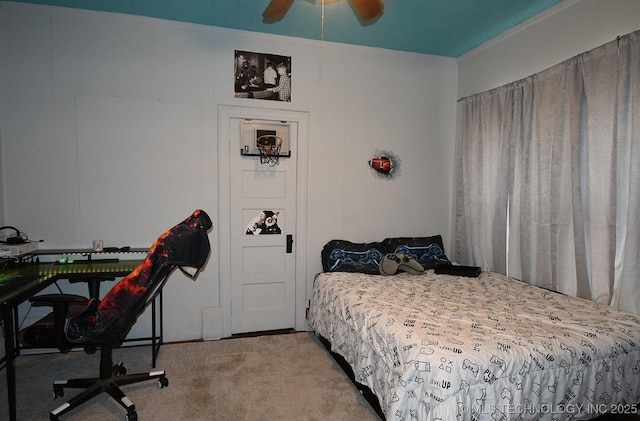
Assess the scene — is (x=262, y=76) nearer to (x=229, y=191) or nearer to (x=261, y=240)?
(x=229, y=191)

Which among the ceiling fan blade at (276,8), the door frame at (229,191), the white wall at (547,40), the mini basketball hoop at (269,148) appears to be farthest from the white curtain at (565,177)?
the ceiling fan blade at (276,8)

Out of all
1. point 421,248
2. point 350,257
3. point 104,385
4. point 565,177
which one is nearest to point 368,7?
point 565,177

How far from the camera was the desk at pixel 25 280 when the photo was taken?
1.84 m

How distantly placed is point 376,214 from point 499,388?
90.9 inches

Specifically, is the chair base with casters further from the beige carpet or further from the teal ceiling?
the teal ceiling

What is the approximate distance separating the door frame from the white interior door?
1.6 inches

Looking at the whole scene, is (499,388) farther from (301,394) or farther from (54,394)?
(54,394)

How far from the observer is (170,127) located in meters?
3.21

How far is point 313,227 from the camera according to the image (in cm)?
362

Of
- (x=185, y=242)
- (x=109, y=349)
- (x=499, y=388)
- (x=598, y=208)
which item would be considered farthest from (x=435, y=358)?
(x=109, y=349)

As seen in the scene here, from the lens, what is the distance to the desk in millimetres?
1838

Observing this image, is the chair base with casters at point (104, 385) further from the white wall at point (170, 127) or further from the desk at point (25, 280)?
the white wall at point (170, 127)

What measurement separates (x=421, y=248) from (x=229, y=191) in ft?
6.94

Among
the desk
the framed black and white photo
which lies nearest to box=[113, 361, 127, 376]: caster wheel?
the desk
